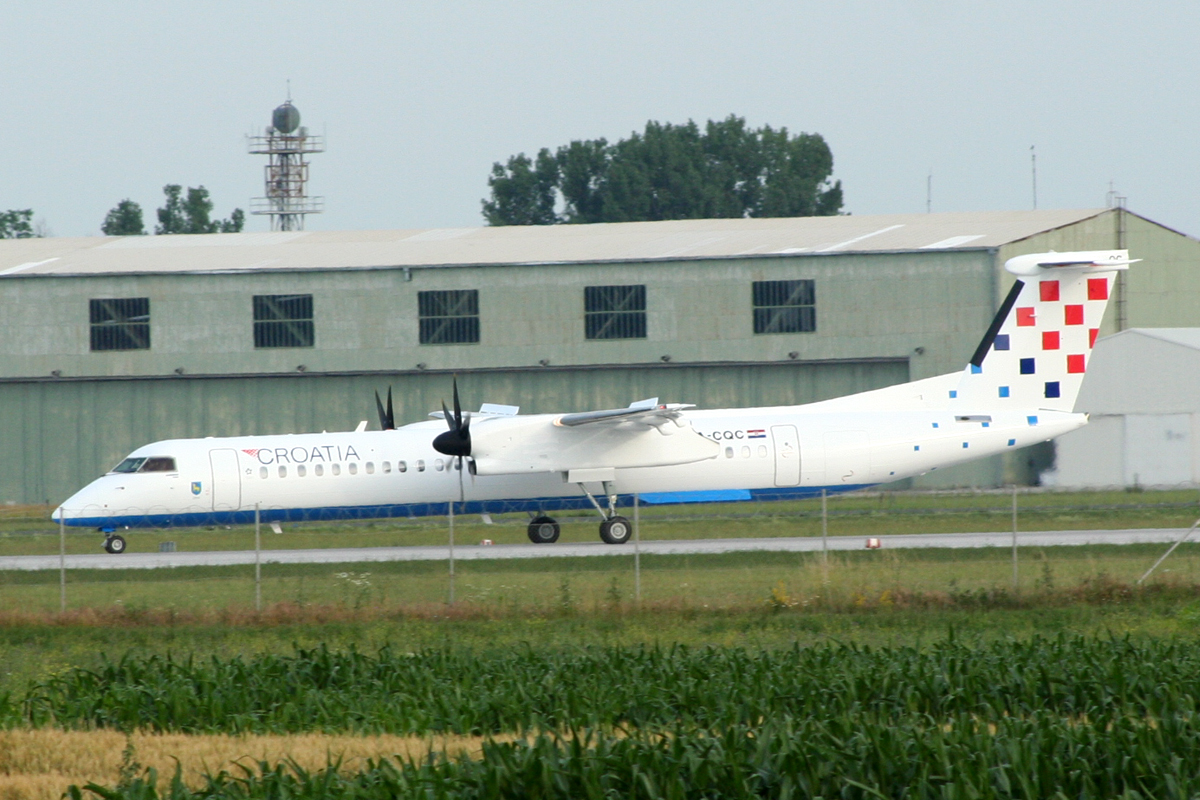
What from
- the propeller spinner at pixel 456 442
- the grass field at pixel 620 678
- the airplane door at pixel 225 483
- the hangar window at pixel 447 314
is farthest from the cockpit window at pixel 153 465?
the hangar window at pixel 447 314

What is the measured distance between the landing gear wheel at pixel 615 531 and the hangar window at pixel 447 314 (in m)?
16.4

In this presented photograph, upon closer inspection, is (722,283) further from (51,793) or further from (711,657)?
(51,793)

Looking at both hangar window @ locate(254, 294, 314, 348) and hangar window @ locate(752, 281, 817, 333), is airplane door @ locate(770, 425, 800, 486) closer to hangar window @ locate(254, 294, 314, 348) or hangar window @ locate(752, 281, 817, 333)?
hangar window @ locate(752, 281, 817, 333)

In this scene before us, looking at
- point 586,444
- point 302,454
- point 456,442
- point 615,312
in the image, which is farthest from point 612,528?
point 615,312

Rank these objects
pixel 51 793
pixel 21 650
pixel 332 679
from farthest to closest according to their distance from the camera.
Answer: pixel 21 650 → pixel 332 679 → pixel 51 793

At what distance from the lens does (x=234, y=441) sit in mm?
29609

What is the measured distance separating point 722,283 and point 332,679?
3164 centimetres

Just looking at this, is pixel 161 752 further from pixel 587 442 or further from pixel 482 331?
pixel 482 331

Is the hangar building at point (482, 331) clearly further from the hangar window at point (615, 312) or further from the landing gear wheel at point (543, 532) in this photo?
the landing gear wheel at point (543, 532)

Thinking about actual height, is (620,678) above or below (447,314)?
below

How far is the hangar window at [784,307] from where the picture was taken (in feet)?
143

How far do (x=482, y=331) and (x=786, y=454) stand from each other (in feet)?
54.9

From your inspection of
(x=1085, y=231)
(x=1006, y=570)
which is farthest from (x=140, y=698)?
(x=1085, y=231)

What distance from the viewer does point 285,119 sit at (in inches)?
3467
